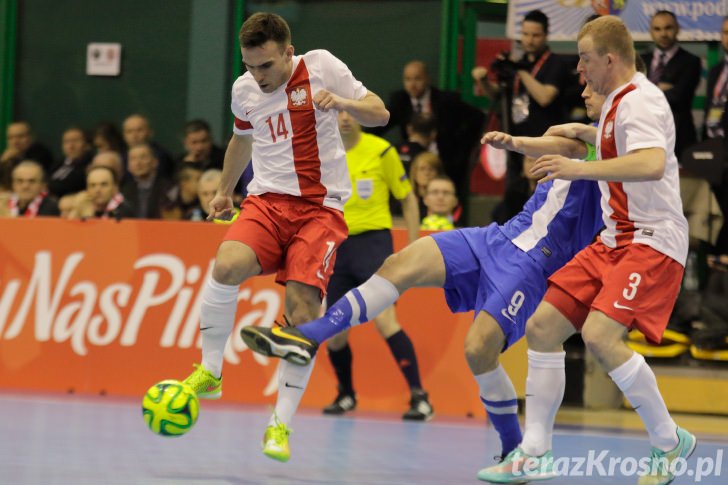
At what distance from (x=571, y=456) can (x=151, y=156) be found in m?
5.40

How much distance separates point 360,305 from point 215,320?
0.85 metres

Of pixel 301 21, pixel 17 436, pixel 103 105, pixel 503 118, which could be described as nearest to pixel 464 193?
pixel 503 118

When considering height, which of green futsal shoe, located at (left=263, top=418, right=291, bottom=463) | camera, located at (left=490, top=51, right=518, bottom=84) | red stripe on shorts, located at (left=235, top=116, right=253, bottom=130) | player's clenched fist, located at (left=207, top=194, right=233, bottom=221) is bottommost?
green futsal shoe, located at (left=263, top=418, right=291, bottom=463)

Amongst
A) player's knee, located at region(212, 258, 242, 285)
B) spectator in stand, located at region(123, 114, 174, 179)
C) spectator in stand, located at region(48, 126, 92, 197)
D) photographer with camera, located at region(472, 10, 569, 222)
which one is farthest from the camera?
spectator in stand, located at region(123, 114, 174, 179)

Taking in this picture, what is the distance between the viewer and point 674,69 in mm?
10086

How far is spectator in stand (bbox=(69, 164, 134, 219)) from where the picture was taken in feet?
33.5

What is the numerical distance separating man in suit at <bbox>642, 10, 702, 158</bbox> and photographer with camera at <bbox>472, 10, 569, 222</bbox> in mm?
731

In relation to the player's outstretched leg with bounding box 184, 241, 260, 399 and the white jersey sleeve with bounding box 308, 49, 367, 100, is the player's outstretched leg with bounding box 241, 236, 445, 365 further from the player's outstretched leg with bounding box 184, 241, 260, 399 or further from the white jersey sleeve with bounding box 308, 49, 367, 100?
the white jersey sleeve with bounding box 308, 49, 367, 100

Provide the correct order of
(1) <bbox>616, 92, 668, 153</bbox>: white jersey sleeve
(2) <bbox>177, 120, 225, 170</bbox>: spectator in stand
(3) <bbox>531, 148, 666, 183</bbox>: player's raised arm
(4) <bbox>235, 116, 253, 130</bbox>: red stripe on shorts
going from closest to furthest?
(3) <bbox>531, 148, 666, 183</bbox>: player's raised arm, (1) <bbox>616, 92, 668, 153</bbox>: white jersey sleeve, (4) <bbox>235, 116, 253, 130</bbox>: red stripe on shorts, (2) <bbox>177, 120, 225, 170</bbox>: spectator in stand

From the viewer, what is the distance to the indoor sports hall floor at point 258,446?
6.17 m

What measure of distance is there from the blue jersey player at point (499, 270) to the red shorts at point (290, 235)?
32 centimetres

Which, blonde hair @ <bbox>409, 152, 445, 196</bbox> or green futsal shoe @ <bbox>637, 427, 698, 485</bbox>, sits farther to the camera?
blonde hair @ <bbox>409, 152, 445, 196</bbox>

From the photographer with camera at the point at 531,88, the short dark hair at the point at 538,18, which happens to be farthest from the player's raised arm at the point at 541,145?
the short dark hair at the point at 538,18

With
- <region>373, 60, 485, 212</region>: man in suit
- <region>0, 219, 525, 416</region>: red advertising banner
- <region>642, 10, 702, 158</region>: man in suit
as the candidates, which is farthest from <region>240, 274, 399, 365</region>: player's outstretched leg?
<region>373, 60, 485, 212</region>: man in suit
